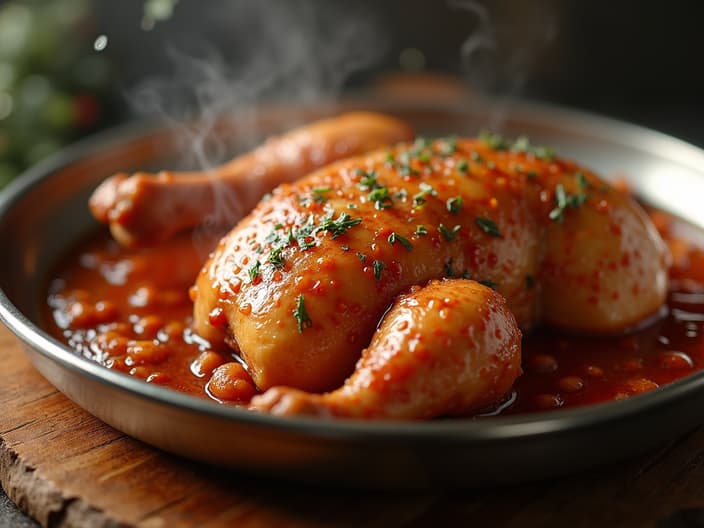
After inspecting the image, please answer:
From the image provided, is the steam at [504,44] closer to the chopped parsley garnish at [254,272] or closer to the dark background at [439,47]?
the dark background at [439,47]

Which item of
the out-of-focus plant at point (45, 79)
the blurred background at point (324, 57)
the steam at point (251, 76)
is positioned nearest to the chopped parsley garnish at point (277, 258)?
the steam at point (251, 76)

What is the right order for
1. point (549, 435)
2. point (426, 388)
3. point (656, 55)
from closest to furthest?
1. point (549, 435)
2. point (426, 388)
3. point (656, 55)

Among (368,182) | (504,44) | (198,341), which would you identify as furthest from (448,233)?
(504,44)

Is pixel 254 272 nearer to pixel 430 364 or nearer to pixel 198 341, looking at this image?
pixel 198 341

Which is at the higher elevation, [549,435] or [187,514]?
[549,435]

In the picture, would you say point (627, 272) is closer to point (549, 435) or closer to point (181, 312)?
point (549, 435)

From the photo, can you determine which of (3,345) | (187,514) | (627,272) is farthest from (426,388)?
(3,345)

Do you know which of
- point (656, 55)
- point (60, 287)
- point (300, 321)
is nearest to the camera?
point (300, 321)
